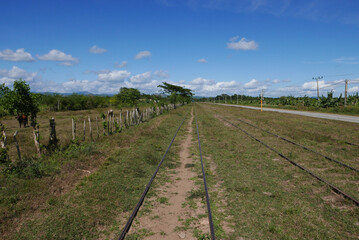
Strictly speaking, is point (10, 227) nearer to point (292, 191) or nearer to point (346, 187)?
point (292, 191)

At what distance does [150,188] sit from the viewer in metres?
7.73

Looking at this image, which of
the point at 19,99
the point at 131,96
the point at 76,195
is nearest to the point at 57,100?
the point at 131,96

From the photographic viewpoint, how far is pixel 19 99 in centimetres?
1019

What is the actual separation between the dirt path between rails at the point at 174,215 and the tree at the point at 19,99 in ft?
25.5

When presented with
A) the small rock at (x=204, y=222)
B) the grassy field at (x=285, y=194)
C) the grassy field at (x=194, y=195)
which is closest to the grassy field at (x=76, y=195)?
the grassy field at (x=194, y=195)

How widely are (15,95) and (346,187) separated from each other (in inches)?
539

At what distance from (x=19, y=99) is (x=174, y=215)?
8996 mm

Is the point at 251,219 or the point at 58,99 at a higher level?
the point at 58,99

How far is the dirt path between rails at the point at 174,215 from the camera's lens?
207 inches

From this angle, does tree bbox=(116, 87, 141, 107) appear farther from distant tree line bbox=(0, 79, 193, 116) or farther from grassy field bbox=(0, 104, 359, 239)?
grassy field bbox=(0, 104, 359, 239)

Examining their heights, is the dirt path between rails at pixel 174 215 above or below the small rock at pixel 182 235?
above

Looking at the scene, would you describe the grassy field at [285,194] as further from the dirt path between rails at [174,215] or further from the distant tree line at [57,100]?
the distant tree line at [57,100]

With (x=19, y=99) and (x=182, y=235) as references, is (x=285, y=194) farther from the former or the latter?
(x=19, y=99)

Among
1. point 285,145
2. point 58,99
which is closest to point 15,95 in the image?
point 285,145
